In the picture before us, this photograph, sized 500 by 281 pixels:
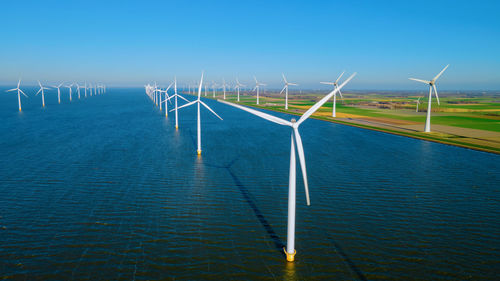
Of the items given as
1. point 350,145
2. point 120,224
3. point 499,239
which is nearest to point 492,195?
point 499,239

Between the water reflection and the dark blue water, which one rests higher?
the dark blue water

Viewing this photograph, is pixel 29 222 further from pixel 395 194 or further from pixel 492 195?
pixel 492 195

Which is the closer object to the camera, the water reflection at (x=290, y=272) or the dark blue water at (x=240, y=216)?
the water reflection at (x=290, y=272)

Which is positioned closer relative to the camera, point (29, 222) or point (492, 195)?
point (29, 222)

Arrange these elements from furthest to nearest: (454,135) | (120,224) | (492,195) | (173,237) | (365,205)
→ 1. (454,135)
2. (492,195)
3. (365,205)
4. (120,224)
5. (173,237)

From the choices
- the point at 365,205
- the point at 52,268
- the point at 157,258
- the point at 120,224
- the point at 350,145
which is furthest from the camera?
the point at 350,145

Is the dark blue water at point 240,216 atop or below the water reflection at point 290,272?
atop

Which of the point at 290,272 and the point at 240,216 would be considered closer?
the point at 290,272

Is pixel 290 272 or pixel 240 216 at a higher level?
pixel 240 216
